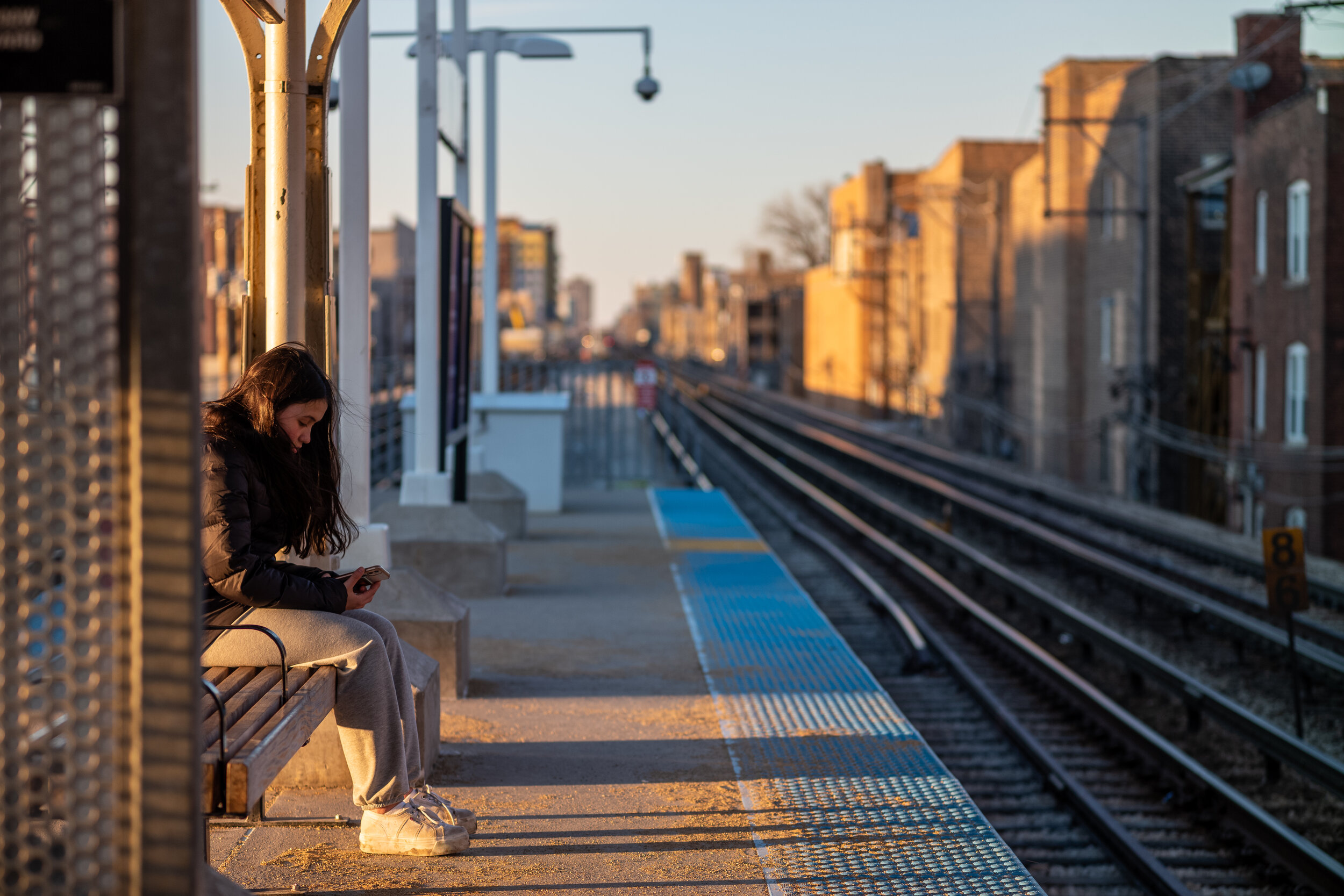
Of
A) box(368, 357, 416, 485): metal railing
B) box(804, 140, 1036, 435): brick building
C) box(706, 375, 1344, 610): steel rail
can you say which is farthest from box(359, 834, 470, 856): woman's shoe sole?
box(804, 140, 1036, 435): brick building

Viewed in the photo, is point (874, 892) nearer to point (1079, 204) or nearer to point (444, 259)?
point (444, 259)

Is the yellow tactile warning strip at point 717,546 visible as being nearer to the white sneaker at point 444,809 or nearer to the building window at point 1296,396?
the white sneaker at point 444,809

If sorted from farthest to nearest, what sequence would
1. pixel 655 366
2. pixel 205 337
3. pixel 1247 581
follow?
pixel 205 337 → pixel 655 366 → pixel 1247 581

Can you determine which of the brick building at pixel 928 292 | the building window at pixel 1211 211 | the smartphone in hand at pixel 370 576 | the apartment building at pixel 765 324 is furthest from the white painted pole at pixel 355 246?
the apartment building at pixel 765 324

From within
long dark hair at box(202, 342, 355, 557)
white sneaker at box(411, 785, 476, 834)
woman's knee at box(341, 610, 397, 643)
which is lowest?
white sneaker at box(411, 785, 476, 834)

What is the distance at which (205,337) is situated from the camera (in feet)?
202

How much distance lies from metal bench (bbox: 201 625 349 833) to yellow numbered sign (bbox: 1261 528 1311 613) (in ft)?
25.3

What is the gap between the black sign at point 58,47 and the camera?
8.55ft

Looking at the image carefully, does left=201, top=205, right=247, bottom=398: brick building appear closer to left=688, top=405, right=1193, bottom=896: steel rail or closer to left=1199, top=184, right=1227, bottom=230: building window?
left=688, top=405, right=1193, bottom=896: steel rail

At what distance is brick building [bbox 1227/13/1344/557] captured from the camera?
854 inches

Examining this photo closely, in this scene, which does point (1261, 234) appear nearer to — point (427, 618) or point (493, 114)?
point (493, 114)

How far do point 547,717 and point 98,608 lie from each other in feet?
14.6

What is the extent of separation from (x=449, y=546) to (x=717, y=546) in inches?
196

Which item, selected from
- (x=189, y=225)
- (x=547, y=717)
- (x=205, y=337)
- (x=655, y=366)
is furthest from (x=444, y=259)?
(x=205, y=337)
